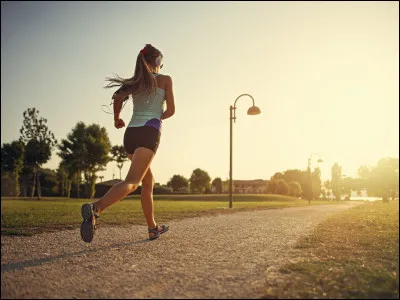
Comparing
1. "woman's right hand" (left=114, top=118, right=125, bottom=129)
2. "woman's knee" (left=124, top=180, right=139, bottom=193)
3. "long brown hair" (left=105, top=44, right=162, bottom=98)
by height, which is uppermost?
"long brown hair" (left=105, top=44, right=162, bottom=98)

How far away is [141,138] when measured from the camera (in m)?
4.04

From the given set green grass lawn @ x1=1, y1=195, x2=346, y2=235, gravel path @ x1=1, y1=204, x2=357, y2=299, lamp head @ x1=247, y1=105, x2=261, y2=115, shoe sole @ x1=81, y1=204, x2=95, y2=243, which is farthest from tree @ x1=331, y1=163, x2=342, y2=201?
shoe sole @ x1=81, y1=204, x2=95, y2=243

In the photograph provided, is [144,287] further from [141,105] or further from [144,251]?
[141,105]

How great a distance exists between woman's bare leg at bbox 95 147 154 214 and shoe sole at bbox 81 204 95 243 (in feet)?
0.39

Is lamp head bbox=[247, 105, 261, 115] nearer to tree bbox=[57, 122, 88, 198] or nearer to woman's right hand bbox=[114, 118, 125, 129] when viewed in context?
woman's right hand bbox=[114, 118, 125, 129]

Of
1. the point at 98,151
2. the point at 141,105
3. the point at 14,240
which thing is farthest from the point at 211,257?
the point at 98,151

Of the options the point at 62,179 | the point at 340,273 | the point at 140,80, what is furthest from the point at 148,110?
the point at 62,179

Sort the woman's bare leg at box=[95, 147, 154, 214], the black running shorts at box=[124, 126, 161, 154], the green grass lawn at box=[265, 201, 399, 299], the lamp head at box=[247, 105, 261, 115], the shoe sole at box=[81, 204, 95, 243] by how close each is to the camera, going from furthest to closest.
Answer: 1. the lamp head at box=[247, 105, 261, 115]
2. the black running shorts at box=[124, 126, 161, 154]
3. the woman's bare leg at box=[95, 147, 154, 214]
4. the shoe sole at box=[81, 204, 95, 243]
5. the green grass lawn at box=[265, 201, 399, 299]

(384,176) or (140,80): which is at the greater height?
(140,80)

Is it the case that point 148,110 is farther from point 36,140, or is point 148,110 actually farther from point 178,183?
point 178,183

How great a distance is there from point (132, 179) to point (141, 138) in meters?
0.49

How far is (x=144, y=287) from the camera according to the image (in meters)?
2.49

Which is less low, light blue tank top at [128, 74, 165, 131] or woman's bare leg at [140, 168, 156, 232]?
light blue tank top at [128, 74, 165, 131]

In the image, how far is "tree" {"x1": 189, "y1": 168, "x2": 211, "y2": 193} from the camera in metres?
100
